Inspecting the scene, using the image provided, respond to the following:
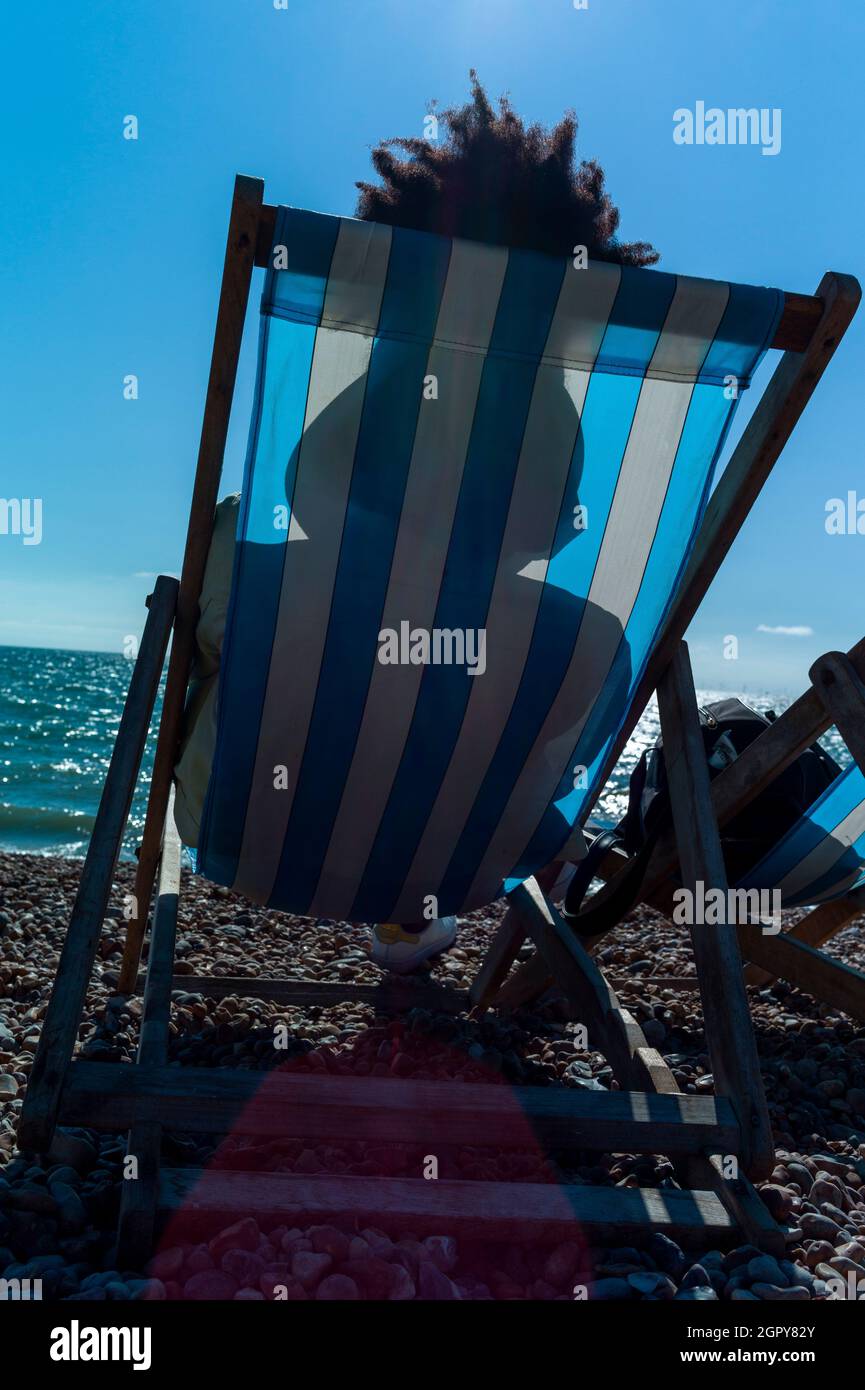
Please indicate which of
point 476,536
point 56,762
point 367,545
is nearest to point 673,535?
point 476,536

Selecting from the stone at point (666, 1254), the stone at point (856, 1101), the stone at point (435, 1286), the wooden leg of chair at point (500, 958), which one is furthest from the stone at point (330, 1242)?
the stone at point (856, 1101)

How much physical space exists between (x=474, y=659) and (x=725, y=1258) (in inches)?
46.8

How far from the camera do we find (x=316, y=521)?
2.04 metres

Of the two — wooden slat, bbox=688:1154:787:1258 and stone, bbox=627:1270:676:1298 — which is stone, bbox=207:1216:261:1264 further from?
wooden slat, bbox=688:1154:787:1258

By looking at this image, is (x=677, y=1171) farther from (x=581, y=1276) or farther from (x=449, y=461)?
(x=449, y=461)

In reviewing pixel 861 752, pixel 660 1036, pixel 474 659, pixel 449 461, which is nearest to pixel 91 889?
pixel 474 659

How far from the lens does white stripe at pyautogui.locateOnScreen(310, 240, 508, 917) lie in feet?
6.13

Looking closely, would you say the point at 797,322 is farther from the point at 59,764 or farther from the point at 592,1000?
the point at 59,764

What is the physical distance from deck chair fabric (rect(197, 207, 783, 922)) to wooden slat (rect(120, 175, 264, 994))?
0.06m

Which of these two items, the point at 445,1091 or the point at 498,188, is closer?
the point at 445,1091

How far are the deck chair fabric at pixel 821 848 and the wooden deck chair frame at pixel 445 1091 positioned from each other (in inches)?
28.8

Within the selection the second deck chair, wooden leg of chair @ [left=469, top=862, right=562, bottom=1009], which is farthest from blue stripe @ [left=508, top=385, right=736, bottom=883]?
wooden leg of chair @ [left=469, top=862, right=562, bottom=1009]

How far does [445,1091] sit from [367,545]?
105 cm

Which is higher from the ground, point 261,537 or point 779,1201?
point 261,537
